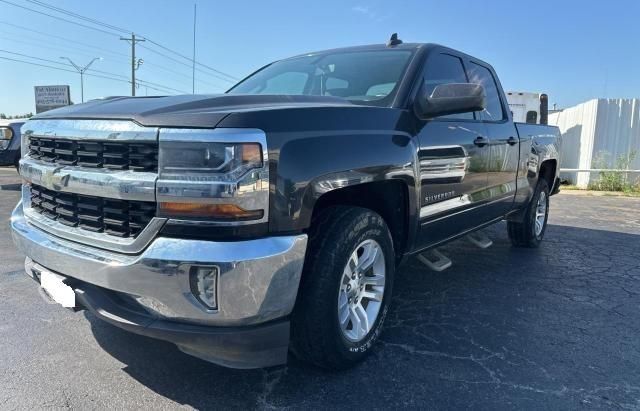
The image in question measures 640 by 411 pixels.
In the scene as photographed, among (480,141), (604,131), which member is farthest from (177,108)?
(604,131)

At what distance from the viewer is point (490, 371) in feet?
8.95

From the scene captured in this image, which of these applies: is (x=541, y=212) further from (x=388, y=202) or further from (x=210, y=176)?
(x=210, y=176)

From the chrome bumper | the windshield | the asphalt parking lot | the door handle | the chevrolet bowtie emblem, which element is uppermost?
the windshield

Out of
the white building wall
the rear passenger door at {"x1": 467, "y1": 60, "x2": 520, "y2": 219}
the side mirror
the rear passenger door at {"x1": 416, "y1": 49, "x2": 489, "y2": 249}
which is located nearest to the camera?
the side mirror

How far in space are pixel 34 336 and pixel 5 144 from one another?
23.4ft

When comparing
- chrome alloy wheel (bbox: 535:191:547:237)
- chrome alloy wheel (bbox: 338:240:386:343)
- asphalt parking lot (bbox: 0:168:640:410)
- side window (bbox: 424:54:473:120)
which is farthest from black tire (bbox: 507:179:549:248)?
chrome alloy wheel (bbox: 338:240:386:343)

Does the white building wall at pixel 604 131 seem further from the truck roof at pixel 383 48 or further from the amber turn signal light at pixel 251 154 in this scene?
the amber turn signal light at pixel 251 154

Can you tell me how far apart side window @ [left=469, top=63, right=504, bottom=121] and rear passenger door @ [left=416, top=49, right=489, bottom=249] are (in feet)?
0.96

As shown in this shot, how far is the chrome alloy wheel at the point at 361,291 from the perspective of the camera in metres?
2.66

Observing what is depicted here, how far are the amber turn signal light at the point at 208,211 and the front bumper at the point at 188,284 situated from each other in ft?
0.35

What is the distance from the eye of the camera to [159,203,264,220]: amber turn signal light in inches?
78.3

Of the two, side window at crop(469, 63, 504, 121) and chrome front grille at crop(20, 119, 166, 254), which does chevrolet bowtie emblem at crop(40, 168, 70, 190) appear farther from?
side window at crop(469, 63, 504, 121)

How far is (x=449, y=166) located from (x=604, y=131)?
38.4 ft

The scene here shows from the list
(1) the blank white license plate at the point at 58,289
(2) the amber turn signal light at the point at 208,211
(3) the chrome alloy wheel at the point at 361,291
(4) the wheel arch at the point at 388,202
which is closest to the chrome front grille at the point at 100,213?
(2) the amber turn signal light at the point at 208,211
